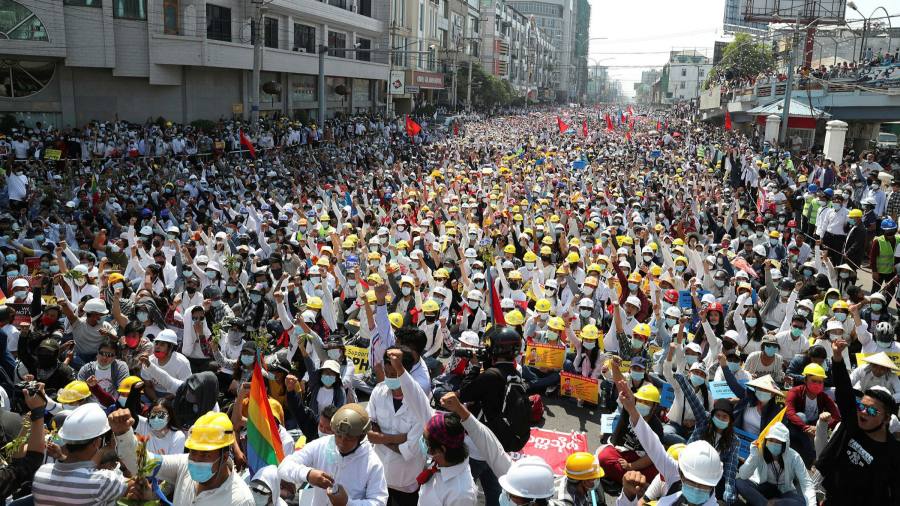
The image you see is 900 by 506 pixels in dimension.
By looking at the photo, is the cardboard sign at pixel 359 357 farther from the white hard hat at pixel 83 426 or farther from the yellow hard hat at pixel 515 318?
the white hard hat at pixel 83 426

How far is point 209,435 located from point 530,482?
149cm

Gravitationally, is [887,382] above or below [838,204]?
below

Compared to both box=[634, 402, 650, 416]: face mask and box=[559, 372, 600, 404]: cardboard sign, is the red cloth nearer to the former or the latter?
box=[634, 402, 650, 416]: face mask

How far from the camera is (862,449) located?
436cm

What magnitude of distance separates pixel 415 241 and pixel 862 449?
7.96 meters

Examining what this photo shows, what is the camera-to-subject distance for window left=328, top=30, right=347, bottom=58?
38656mm

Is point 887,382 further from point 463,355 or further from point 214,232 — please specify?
point 214,232

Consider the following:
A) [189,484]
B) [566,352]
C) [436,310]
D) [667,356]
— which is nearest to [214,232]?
[436,310]

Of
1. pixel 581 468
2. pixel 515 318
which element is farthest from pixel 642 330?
pixel 581 468

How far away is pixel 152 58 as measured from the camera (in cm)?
2395

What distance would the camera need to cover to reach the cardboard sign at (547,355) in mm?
7750

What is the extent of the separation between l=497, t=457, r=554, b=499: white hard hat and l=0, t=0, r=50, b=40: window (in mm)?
21537

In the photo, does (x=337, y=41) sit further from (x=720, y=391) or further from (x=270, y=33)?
(x=720, y=391)

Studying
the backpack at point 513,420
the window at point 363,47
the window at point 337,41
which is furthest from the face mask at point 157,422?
the window at point 363,47
